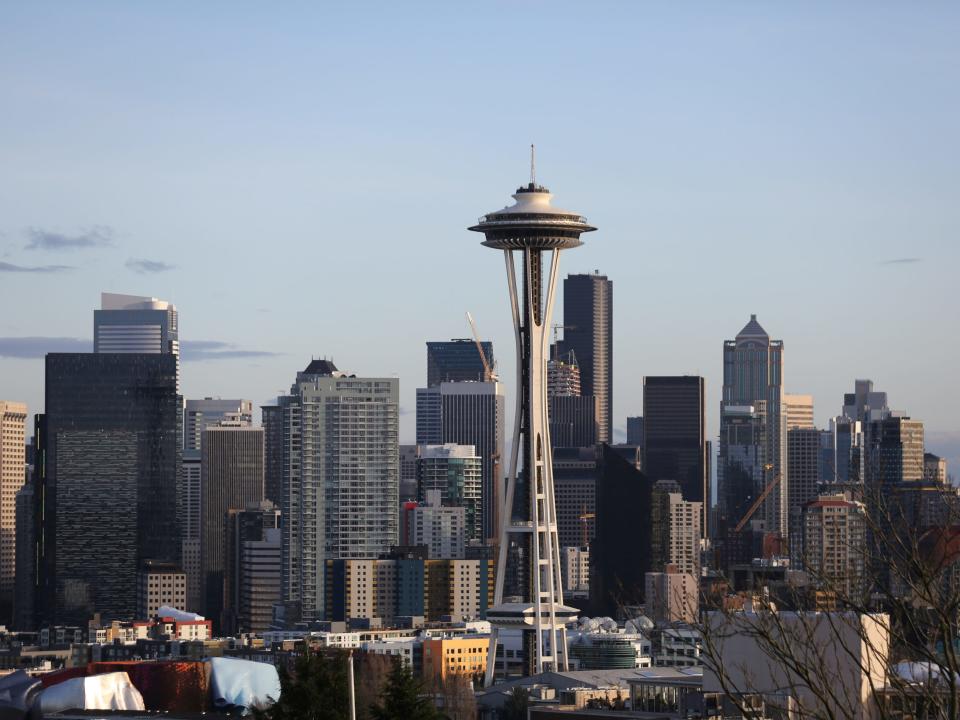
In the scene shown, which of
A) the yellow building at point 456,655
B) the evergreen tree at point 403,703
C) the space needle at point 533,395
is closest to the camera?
the evergreen tree at point 403,703

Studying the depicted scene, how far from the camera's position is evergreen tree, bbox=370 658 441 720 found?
132 feet

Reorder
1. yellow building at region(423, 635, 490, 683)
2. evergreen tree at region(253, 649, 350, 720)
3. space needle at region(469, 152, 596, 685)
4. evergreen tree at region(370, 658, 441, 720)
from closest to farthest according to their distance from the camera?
evergreen tree at region(370, 658, 441, 720) → evergreen tree at region(253, 649, 350, 720) → space needle at region(469, 152, 596, 685) → yellow building at region(423, 635, 490, 683)

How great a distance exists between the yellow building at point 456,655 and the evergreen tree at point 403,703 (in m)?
109

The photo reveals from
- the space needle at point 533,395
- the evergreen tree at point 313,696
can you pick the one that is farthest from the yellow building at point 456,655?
the evergreen tree at point 313,696

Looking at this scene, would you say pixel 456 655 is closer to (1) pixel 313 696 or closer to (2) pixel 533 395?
(2) pixel 533 395

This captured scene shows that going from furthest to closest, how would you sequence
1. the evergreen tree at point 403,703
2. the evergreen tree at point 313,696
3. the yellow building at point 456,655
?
1. the yellow building at point 456,655
2. the evergreen tree at point 313,696
3. the evergreen tree at point 403,703

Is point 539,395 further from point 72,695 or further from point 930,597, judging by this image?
point 930,597

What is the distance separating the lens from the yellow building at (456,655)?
153375 millimetres

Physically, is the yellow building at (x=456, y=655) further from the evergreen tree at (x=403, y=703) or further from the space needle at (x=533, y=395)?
the evergreen tree at (x=403, y=703)

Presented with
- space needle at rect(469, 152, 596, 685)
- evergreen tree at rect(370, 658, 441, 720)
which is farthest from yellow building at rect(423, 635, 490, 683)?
evergreen tree at rect(370, 658, 441, 720)

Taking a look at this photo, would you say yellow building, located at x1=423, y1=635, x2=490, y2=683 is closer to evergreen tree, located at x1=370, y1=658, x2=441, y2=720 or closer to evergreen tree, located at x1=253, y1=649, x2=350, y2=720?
evergreen tree, located at x1=253, y1=649, x2=350, y2=720

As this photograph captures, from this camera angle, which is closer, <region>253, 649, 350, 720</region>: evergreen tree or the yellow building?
<region>253, 649, 350, 720</region>: evergreen tree

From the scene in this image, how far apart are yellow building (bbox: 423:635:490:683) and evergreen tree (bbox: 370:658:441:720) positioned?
108615 millimetres

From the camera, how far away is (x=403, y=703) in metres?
40.2
